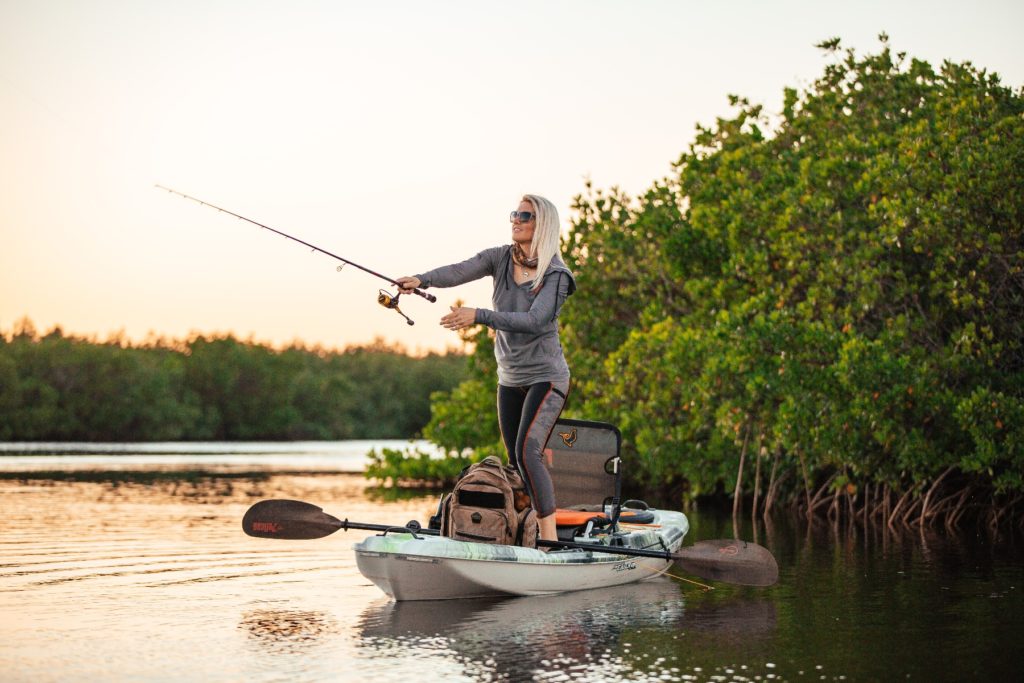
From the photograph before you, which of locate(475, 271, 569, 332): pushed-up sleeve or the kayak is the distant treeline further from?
locate(475, 271, 569, 332): pushed-up sleeve

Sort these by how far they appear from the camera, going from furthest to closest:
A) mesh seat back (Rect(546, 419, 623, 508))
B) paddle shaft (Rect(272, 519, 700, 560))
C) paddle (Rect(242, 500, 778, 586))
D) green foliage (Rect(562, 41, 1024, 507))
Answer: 1. green foliage (Rect(562, 41, 1024, 507))
2. mesh seat back (Rect(546, 419, 623, 508))
3. paddle (Rect(242, 500, 778, 586))
4. paddle shaft (Rect(272, 519, 700, 560))

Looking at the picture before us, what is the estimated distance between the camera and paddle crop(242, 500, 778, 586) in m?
9.52

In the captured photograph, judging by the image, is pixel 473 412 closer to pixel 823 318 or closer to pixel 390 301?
pixel 823 318

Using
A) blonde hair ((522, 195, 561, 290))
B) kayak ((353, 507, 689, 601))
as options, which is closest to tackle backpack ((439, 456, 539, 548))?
kayak ((353, 507, 689, 601))

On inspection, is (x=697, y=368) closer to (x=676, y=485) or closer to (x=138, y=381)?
(x=676, y=485)

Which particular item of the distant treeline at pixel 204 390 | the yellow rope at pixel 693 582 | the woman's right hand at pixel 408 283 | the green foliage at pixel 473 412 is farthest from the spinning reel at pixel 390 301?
the distant treeline at pixel 204 390

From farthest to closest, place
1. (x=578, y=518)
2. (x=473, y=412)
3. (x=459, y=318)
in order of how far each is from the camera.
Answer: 1. (x=473, y=412)
2. (x=578, y=518)
3. (x=459, y=318)

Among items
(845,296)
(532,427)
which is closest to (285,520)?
(532,427)

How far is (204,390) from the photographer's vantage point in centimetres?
8969

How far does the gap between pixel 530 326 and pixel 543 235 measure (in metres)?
0.66

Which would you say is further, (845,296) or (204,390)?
(204,390)

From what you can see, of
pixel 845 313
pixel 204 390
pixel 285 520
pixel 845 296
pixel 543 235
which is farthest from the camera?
pixel 204 390

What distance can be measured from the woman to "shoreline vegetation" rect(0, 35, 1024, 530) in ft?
25.7

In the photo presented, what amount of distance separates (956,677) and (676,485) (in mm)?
19235
